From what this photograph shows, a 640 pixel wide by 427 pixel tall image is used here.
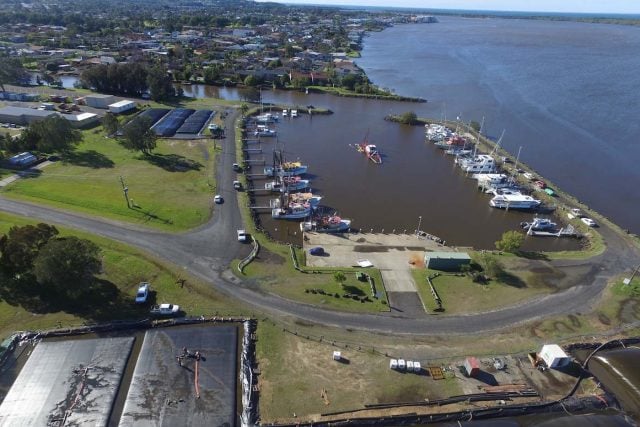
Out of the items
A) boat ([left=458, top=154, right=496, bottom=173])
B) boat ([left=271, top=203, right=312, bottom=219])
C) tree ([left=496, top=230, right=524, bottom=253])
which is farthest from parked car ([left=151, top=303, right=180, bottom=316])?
boat ([left=458, top=154, right=496, bottom=173])

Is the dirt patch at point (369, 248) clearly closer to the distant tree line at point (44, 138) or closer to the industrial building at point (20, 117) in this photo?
the distant tree line at point (44, 138)

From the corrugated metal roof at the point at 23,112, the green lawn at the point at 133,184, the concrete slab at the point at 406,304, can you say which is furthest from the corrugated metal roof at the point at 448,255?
the corrugated metal roof at the point at 23,112

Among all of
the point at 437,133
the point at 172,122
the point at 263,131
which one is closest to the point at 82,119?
the point at 172,122

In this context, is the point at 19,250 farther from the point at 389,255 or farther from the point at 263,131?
the point at 263,131

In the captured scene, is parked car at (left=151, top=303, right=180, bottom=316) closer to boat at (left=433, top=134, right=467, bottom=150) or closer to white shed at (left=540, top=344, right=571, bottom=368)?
white shed at (left=540, top=344, right=571, bottom=368)

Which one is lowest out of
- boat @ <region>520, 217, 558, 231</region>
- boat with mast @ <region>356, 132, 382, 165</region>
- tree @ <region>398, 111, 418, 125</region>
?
boat @ <region>520, 217, 558, 231</region>

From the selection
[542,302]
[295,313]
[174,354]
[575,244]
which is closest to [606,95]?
[575,244]

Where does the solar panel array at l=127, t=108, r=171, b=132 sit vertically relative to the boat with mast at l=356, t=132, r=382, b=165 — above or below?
above
